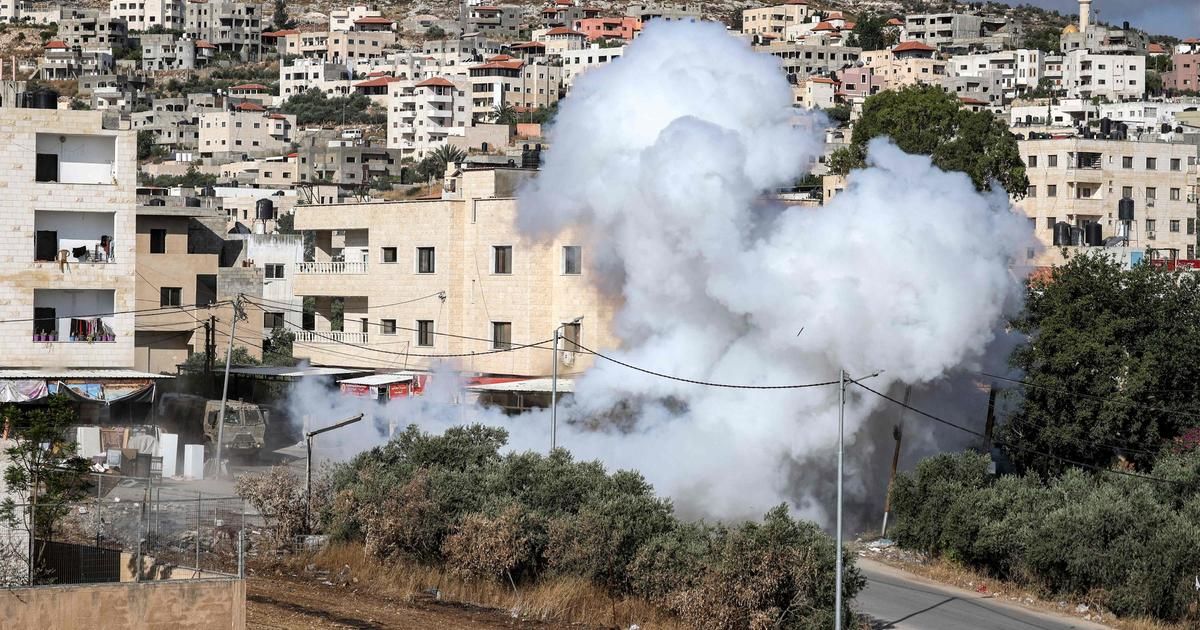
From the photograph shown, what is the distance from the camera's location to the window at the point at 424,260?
63.2 meters

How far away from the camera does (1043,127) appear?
116 m

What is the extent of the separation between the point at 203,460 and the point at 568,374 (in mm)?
12620

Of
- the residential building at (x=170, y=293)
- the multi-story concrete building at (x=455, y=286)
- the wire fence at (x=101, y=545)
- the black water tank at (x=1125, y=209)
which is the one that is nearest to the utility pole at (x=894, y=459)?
the multi-story concrete building at (x=455, y=286)

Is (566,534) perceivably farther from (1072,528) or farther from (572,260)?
(572,260)

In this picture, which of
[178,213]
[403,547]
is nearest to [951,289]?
[403,547]

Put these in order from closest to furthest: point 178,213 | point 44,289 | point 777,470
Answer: point 777,470 < point 44,289 < point 178,213

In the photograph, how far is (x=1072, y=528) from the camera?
137ft

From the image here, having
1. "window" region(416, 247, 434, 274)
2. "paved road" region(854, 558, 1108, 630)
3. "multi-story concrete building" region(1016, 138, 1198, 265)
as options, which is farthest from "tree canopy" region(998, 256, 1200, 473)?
"multi-story concrete building" region(1016, 138, 1198, 265)

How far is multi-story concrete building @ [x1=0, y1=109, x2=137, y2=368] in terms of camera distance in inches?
2238

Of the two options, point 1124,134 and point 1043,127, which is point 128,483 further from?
point 1043,127

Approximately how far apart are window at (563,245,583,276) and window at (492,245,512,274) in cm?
256

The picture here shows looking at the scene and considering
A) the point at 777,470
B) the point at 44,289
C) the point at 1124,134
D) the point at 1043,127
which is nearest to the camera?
the point at 777,470

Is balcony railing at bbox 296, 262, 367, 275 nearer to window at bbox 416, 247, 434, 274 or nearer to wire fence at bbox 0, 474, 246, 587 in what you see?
window at bbox 416, 247, 434, 274

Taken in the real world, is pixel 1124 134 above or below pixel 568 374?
above
